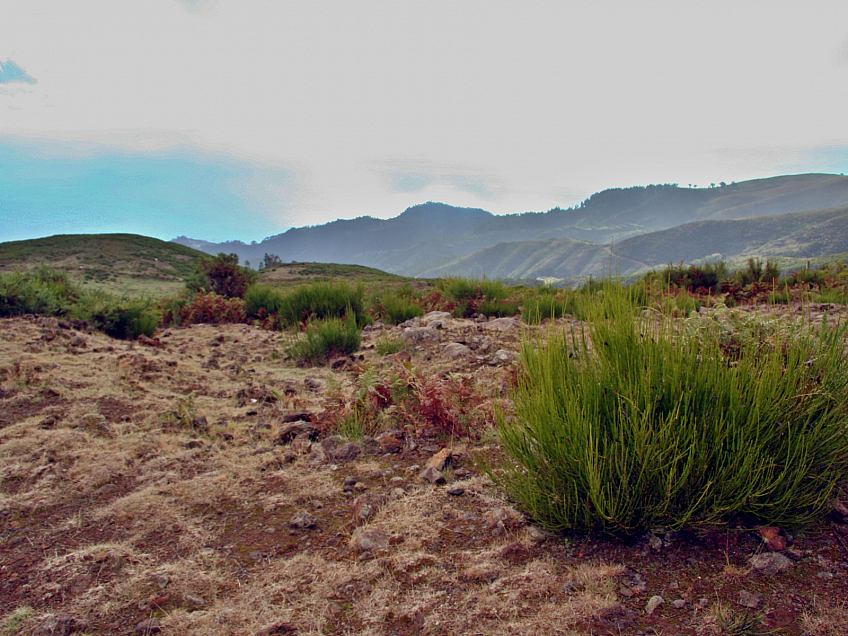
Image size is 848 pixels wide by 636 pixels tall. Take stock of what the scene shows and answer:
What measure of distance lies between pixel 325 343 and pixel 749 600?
5.64 m

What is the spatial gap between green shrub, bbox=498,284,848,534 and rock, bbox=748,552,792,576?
0.16m

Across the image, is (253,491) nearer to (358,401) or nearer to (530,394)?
(358,401)

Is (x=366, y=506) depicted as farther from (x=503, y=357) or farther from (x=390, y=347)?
(x=390, y=347)

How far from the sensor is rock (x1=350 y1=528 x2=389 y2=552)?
2.27m

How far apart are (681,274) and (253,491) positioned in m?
11.0

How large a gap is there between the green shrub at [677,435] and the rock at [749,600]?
0.27 m

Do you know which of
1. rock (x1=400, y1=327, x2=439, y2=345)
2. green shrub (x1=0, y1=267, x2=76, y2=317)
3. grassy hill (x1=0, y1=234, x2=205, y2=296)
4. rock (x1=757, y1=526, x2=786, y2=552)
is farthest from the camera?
grassy hill (x1=0, y1=234, x2=205, y2=296)

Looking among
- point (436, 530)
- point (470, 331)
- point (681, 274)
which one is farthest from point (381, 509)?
point (681, 274)

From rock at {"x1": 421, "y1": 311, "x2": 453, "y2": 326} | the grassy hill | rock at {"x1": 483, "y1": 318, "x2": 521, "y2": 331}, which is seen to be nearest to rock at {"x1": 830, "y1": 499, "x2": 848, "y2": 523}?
rock at {"x1": 483, "y1": 318, "x2": 521, "y2": 331}

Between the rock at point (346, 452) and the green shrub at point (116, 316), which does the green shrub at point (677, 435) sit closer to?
the rock at point (346, 452)

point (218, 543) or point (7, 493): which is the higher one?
point (7, 493)

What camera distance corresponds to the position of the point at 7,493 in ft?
9.61

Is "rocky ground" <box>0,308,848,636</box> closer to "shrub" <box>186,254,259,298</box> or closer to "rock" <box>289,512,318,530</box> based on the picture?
"rock" <box>289,512,318,530</box>

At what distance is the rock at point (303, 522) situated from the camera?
254 cm
